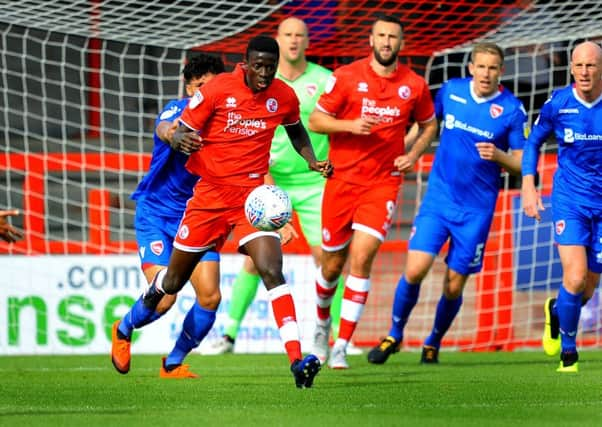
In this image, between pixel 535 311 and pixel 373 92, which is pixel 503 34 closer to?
pixel 535 311

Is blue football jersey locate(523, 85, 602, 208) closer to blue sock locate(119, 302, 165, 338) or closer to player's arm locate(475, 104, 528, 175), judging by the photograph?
player's arm locate(475, 104, 528, 175)

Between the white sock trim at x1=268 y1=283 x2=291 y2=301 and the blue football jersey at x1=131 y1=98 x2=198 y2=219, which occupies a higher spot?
the blue football jersey at x1=131 y1=98 x2=198 y2=219

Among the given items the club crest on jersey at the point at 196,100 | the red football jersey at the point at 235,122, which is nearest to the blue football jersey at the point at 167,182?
the red football jersey at the point at 235,122

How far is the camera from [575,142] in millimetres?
8688

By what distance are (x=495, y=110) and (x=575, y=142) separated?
105 centimetres

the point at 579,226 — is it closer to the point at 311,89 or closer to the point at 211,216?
the point at 211,216

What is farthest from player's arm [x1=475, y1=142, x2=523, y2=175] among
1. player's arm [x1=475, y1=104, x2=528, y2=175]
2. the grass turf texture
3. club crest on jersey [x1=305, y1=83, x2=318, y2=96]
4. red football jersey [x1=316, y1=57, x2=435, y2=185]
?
club crest on jersey [x1=305, y1=83, x2=318, y2=96]

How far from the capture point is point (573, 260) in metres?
8.59

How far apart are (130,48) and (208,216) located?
28.7 ft

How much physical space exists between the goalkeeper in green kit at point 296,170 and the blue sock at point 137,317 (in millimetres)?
2242

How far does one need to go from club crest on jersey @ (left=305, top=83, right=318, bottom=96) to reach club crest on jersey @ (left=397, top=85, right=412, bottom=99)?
4.13 feet

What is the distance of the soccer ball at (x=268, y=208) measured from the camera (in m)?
7.18

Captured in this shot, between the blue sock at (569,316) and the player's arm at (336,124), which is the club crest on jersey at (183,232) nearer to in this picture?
the player's arm at (336,124)

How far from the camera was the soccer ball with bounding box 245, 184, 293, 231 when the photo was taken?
7184mm
